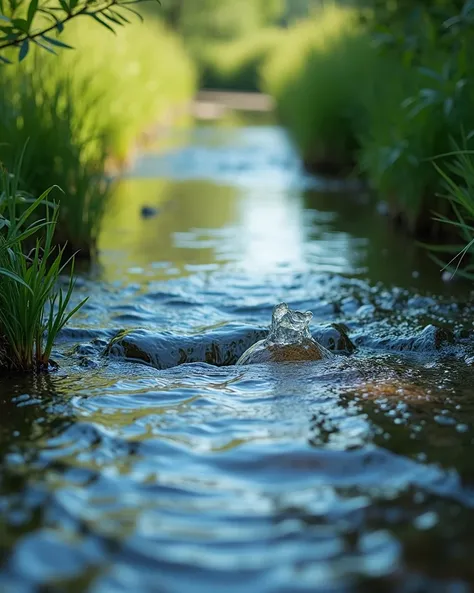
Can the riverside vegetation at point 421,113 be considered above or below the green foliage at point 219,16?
below

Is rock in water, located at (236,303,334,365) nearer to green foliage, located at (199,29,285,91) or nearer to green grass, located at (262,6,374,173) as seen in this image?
green grass, located at (262,6,374,173)

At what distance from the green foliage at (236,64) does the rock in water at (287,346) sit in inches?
1085

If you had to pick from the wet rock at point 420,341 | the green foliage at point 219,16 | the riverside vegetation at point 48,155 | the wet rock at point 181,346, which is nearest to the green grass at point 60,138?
the riverside vegetation at point 48,155

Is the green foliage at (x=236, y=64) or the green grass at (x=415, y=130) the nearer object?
the green grass at (x=415, y=130)

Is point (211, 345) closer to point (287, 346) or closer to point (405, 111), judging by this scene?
point (287, 346)

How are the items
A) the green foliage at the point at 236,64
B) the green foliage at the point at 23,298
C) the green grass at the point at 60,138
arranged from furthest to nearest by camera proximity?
the green foliage at the point at 236,64 < the green grass at the point at 60,138 < the green foliage at the point at 23,298

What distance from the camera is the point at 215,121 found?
707 inches

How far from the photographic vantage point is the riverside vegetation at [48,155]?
2.89 meters

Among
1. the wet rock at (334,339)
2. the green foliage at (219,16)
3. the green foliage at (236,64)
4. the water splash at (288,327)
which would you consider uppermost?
the green foliage at (219,16)

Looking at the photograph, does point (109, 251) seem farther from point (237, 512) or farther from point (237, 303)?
point (237, 512)

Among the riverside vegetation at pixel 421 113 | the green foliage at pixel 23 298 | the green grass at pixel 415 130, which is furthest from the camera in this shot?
the green grass at pixel 415 130

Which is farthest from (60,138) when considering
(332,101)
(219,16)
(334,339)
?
(219,16)

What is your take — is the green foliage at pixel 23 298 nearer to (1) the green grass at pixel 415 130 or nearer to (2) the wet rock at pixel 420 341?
(2) the wet rock at pixel 420 341

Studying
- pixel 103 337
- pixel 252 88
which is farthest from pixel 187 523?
pixel 252 88
